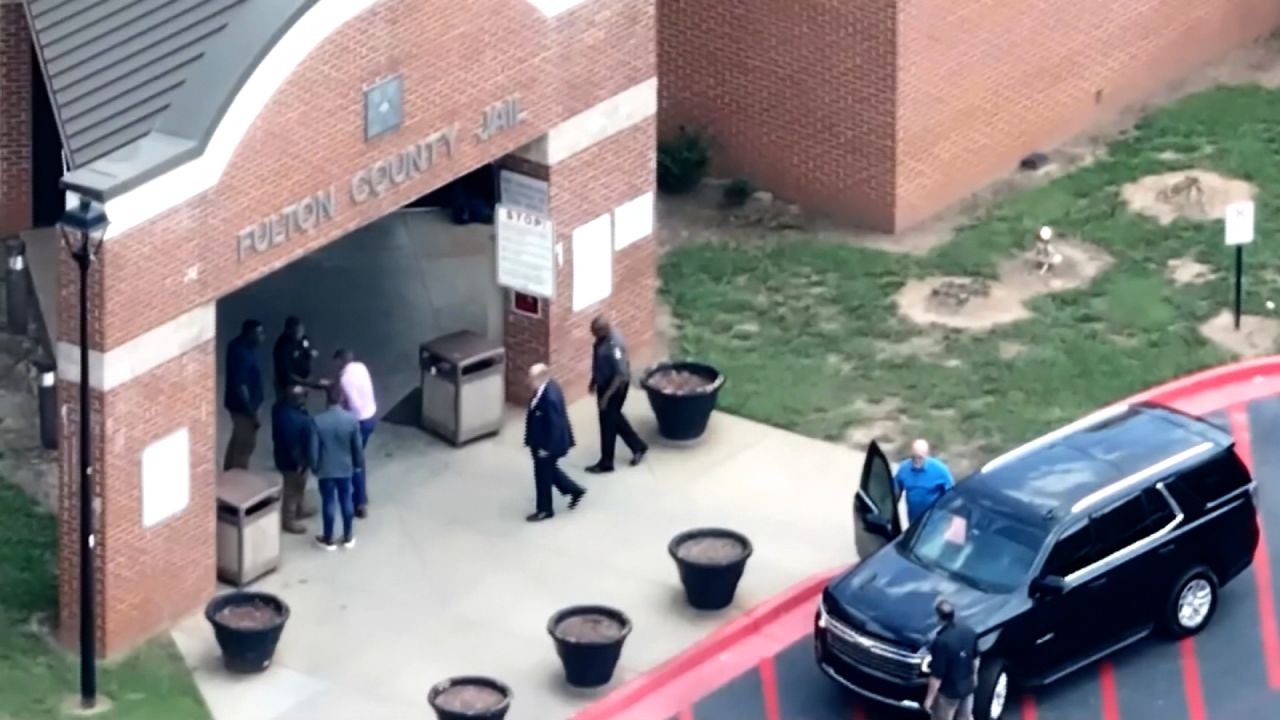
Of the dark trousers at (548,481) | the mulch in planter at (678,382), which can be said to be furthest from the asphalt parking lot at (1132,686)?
the mulch in planter at (678,382)

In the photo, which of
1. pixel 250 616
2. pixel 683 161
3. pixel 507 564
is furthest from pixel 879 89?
pixel 250 616

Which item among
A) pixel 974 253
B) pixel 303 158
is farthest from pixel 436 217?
pixel 303 158

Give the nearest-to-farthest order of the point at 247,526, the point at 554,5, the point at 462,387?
the point at 247,526
the point at 554,5
the point at 462,387

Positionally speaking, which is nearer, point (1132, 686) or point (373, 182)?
point (1132, 686)

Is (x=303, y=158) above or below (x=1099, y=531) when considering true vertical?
above

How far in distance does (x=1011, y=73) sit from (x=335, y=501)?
12027 mm

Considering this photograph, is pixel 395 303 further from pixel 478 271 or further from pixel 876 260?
pixel 876 260

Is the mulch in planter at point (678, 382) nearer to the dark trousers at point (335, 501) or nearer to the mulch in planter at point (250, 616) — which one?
the dark trousers at point (335, 501)

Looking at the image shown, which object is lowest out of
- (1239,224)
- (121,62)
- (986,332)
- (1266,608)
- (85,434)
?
(1266,608)

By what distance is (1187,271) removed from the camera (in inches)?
1310

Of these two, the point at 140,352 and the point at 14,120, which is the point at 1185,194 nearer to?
the point at 14,120

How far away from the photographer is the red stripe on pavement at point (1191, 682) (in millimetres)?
24672

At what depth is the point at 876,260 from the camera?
33.7m

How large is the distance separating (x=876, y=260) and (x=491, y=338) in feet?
17.9
